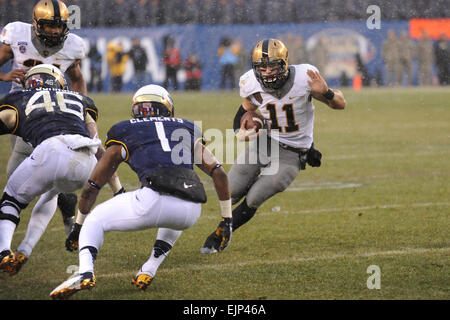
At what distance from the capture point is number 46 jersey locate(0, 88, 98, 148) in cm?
422

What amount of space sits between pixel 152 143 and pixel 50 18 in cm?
180

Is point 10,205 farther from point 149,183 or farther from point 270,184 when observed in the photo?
point 270,184

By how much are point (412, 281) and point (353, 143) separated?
6796 mm

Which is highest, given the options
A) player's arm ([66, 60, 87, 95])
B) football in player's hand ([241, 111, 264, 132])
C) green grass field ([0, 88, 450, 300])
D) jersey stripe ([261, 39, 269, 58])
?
jersey stripe ([261, 39, 269, 58])

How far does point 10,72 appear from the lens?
203 inches

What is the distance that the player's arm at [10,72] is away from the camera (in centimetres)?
509

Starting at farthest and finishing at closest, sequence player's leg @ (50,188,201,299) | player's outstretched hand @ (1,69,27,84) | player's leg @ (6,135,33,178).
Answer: player's outstretched hand @ (1,69,27,84) < player's leg @ (6,135,33,178) < player's leg @ (50,188,201,299)

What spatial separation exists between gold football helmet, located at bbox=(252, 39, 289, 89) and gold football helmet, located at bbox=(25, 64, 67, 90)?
1.31m

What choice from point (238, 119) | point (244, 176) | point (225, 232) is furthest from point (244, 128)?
point (225, 232)

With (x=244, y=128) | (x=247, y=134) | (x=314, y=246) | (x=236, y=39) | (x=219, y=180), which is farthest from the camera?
(x=236, y=39)

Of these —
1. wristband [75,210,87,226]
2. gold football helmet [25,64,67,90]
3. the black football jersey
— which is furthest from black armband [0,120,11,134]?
the black football jersey

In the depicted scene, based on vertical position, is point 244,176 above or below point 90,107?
below

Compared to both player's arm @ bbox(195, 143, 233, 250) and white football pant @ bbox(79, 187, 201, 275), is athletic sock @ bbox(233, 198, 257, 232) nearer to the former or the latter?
player's arm @ bbox(195, 143, 233, 250)

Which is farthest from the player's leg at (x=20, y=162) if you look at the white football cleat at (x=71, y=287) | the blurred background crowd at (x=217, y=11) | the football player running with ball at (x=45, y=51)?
the blurred background crowd at (x=217, y=11)
